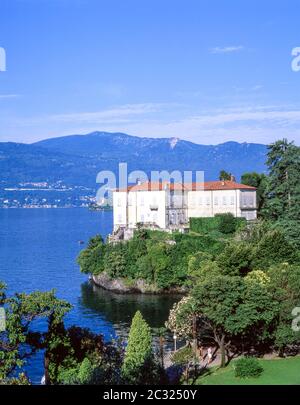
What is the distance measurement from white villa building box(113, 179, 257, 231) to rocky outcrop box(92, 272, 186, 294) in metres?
7.67

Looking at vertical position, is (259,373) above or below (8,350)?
below

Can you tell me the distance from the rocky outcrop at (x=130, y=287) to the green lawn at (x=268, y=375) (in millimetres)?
24120

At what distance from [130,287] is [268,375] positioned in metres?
27.8

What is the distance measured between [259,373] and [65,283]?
34331 millimetres

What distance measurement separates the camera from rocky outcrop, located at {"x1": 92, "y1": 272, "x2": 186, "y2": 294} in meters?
48.0

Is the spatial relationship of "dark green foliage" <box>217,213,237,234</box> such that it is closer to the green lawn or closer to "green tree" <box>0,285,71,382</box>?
the green lawn

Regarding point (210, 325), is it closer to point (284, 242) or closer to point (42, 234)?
point (284, 242)

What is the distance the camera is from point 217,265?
123 feet

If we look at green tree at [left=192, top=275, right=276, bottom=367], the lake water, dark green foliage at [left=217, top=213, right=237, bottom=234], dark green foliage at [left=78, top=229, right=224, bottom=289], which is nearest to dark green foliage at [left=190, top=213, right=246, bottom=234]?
dark green foliage at [left=217, top=213, right=237, bottom=234]

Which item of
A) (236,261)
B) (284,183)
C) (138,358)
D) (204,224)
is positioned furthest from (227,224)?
(138,358)

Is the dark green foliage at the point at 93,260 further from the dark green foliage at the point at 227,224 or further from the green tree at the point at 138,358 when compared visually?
the green tree at the point at 138,358

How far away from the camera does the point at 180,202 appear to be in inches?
2276

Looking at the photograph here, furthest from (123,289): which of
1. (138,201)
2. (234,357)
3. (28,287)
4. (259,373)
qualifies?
(259,373)

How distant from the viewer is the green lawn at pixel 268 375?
2074 cm
